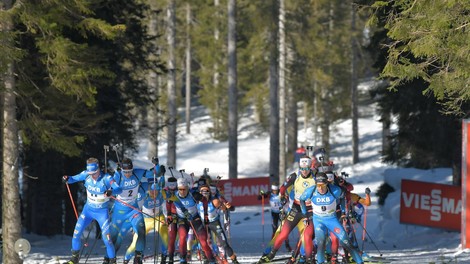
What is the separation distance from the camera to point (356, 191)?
133 ft

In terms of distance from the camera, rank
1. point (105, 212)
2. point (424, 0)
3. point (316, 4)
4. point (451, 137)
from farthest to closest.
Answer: point (316, 4), point (451, 137), point (105, 212), point (424, 0)

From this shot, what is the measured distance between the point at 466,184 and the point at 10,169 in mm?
10206

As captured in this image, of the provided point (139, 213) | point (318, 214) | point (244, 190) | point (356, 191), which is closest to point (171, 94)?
point (244, 190)

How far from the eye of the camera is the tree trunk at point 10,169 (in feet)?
60.2

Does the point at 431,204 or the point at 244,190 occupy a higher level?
the point at 244,190

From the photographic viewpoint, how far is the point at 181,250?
58.7 ft

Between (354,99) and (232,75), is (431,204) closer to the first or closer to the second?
(232,75)

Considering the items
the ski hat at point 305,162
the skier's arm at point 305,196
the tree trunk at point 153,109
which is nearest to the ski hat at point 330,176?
the skier's arm at point 305,196

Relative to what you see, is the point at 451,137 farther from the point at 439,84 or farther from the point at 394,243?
the point at 439,84

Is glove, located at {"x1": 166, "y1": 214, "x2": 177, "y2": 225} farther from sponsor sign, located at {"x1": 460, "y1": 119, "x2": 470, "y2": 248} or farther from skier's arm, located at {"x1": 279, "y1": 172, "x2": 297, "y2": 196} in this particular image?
sponsor sign, located at {"x1": 460, "y1": 119, "x2": 470, "y2": 248}

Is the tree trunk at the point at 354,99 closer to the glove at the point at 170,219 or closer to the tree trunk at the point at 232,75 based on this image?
the tree trunk at the point at 232,75

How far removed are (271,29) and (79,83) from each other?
19834 mm

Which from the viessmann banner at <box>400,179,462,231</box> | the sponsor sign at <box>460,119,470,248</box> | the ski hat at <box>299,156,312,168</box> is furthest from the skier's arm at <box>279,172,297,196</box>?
the viessmann banner at <box>400,179,462,231</box>

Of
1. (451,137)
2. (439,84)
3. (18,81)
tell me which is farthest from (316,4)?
(439,84)
